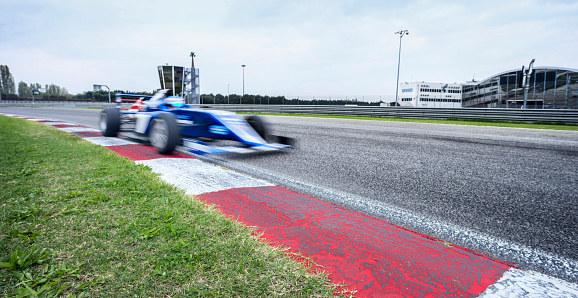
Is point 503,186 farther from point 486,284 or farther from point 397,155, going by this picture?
point 486,284

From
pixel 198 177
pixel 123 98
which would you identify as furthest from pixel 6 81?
pixel 198 177

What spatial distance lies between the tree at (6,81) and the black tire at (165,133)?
151 meters

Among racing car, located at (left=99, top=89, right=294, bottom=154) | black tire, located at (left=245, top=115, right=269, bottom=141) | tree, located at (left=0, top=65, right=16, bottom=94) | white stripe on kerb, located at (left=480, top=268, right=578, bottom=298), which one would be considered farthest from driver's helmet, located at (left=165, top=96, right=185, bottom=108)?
tree, located at (left=0, top=65, right=16, bottom=94)

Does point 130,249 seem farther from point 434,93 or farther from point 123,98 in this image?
point 434,93

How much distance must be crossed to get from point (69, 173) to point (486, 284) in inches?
142

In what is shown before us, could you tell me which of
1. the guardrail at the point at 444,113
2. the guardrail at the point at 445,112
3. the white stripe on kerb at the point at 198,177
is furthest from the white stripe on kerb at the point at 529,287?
the guardrail at the point at 444,113

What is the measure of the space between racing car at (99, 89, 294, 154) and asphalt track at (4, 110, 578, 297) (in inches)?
81.1

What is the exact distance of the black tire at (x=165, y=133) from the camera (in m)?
4.46

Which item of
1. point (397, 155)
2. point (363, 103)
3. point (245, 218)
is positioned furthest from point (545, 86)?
point (245, 218)

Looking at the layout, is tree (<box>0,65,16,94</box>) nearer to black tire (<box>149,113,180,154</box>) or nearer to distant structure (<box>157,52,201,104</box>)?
distant structure (<box>157,52,201,104</box>)

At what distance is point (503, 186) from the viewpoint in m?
3.07

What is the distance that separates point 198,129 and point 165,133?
2.20ft

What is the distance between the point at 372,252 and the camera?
5.58ft

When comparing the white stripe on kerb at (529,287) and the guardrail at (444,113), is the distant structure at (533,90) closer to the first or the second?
the guardrail at (444,113)
